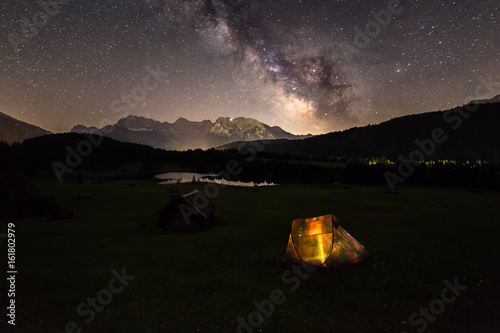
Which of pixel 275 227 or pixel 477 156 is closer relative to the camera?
pixel 275 227

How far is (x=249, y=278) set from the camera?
15023mm

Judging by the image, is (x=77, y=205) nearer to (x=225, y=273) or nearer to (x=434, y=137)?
(x=225, y=273)

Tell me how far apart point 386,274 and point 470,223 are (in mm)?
16432

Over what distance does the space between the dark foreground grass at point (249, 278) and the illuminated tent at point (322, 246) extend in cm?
76

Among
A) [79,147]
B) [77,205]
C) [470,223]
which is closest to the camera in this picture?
[470,223]

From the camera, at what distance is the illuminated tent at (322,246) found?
52.7ft

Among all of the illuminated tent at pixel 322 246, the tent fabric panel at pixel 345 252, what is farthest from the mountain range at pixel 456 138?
the illuminated tent at pixel 322 246

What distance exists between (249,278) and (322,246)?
193 inches

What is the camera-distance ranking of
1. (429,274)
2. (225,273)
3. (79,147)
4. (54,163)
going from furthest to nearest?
(79,147)
(54,163)
(225,273)
(429,274)

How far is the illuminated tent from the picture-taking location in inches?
633

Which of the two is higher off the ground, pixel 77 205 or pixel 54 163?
pixel 54 163

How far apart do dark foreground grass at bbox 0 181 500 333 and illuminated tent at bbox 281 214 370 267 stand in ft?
2.50

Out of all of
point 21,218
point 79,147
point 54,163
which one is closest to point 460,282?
point 21,218

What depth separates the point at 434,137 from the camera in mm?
191000
